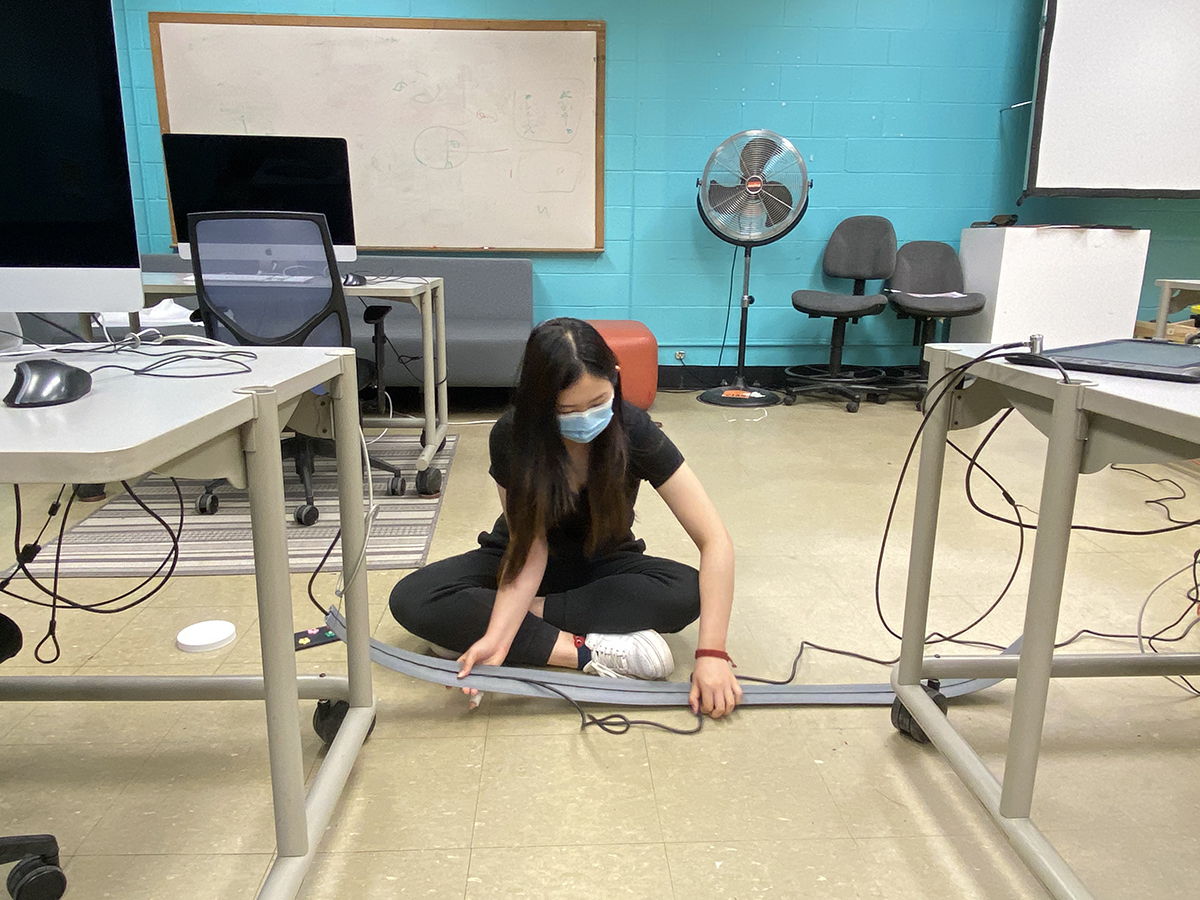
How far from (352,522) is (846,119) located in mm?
3908

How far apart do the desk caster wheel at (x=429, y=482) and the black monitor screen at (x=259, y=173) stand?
0.87 metres

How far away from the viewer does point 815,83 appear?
416cm

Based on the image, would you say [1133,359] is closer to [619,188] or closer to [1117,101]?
[619,188]

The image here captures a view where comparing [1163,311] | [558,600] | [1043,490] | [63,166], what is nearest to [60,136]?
[63,166]

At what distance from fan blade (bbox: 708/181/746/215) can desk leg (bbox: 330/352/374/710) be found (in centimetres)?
283

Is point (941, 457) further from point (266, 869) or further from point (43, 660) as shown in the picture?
point (43, 660)

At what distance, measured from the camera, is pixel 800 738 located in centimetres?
130

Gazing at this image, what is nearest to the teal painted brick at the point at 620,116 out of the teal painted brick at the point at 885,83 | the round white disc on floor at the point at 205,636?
the teal painted brick at the point at 885,83

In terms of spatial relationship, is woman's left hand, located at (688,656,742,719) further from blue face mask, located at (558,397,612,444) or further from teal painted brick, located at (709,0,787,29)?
teal painted brick, located at (709,0,787,29)

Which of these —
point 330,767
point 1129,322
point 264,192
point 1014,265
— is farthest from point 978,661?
point 1129,322

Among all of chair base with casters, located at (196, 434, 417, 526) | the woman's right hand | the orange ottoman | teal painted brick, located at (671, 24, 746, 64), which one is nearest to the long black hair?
the woman's right hand

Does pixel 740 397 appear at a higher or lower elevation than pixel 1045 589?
lower

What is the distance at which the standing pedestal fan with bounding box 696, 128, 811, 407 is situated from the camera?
140 inches

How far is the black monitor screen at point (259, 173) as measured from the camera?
105 inches
